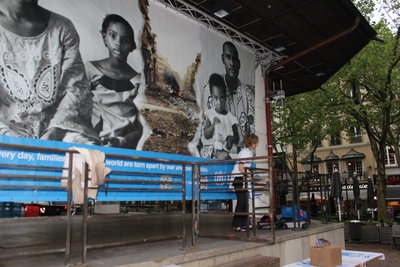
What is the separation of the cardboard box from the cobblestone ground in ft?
15.7

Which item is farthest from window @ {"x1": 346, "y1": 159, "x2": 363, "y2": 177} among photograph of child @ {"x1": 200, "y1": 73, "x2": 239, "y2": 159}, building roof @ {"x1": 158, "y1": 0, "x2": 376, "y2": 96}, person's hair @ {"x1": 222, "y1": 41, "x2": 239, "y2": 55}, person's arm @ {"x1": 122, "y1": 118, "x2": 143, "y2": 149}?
person's arm @ {"x1": 122, "y1": 118, "x2": 143, "y2": 149}

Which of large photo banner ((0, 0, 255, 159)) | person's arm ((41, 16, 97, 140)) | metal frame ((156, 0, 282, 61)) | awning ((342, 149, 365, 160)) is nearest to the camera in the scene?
large photo banner ((0, 0, 255, 159))

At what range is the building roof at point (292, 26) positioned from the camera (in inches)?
344

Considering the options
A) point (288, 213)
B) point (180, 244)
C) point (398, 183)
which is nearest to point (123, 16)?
point (180, 244)

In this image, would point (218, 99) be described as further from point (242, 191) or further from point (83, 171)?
point (83, 171)

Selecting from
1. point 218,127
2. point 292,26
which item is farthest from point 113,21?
point 292,26

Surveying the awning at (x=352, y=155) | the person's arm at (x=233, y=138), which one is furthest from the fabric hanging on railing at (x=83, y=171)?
the awning at (x=352, y=155)

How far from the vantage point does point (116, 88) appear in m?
6.98

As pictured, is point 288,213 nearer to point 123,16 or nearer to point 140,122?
point 140,122

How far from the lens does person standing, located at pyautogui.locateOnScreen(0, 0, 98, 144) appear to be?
537 centimetres

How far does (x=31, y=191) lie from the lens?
525 centimetres

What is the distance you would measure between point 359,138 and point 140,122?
37.7 m

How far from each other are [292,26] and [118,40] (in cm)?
514

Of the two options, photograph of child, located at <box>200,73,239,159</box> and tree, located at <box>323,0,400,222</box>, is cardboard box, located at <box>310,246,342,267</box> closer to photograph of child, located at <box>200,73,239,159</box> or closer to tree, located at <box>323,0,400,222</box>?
photograph of child, located at <box>200,73,239,159</box>
